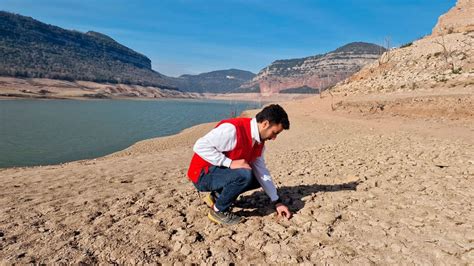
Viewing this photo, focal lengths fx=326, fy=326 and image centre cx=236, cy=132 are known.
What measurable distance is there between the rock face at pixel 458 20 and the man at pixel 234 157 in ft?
113

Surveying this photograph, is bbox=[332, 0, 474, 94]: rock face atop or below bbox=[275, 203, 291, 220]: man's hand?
atop

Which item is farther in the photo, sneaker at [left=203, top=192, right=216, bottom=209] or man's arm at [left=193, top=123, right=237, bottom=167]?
sneaker at [left=203, top=192, right=216, bottom=209]

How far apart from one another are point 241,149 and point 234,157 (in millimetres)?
117

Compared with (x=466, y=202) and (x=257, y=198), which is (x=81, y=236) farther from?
(x=466, y=202)

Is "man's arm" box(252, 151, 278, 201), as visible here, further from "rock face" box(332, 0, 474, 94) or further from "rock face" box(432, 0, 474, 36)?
"rock face" box(432, 0, 474, 36)

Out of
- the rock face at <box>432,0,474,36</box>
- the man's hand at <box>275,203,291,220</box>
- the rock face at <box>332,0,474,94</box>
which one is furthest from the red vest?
the rock face at <box>432,0,474,36</box>

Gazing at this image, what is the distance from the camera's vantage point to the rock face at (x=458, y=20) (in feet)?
102

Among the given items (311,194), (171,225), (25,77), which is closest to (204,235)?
(171,225)

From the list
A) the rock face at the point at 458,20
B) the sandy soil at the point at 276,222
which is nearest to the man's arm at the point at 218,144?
the sandy soil at the point at 276,222

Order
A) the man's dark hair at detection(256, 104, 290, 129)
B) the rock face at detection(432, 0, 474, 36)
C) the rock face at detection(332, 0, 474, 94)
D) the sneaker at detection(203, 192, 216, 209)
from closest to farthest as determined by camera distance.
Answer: the man's dark hair at detection(256, 104, 290, 129) → the sneaker at detection(203, 192, 216, 209) → the rock face at detection(332, 0, 474, 94) → the rock face at detection(432, 0, 474, 36)

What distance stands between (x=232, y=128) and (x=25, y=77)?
12002 cm

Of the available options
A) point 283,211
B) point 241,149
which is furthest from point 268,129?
point 283,211

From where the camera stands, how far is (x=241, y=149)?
3387 mm

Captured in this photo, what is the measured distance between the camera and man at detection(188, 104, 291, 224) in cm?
328
